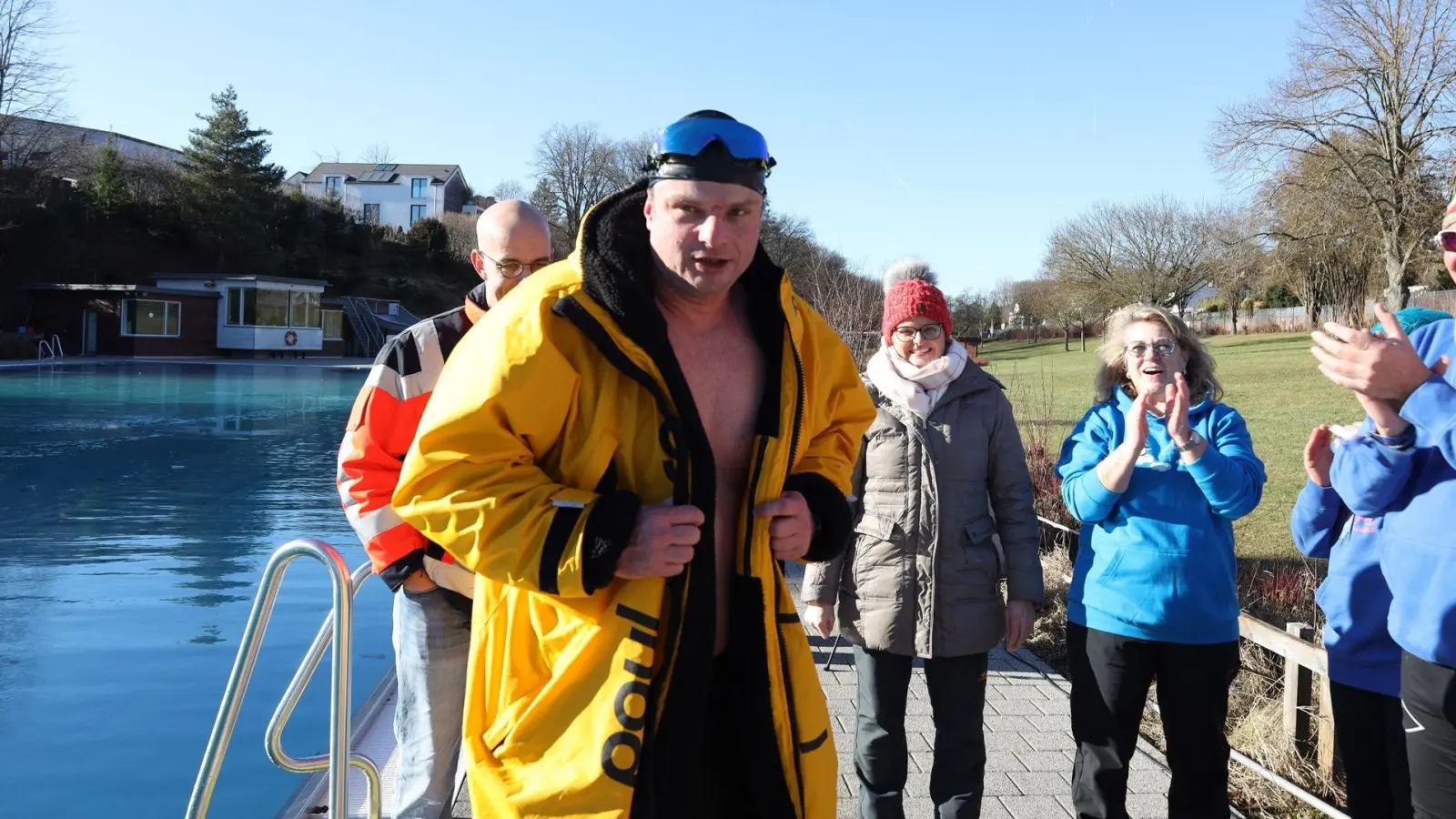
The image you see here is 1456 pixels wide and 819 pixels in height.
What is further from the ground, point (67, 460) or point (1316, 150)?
point (1316, 150)

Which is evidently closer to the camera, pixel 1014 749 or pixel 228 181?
pixel 1014 749

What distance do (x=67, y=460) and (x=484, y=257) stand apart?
46.0 ft

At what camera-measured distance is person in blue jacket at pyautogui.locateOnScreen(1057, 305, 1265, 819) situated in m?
3.07

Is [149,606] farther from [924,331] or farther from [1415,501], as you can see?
[1415,501]

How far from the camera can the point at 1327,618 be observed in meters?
3.04

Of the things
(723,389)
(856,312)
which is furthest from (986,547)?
(856,312)

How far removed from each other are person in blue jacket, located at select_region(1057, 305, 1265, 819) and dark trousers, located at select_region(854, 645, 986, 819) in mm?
333

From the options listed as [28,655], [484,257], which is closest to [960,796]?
[484,257]

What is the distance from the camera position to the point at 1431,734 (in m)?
2.25

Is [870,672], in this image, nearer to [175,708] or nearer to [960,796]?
[960,796]

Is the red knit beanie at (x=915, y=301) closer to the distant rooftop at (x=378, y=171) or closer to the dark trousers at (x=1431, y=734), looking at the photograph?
the dark trousers at (x=1431, y=734)

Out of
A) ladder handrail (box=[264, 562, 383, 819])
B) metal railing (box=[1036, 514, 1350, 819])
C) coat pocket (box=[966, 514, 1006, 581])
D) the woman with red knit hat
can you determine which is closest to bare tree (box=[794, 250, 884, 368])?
metal railing (box=[1036, 514, 1350, 819])

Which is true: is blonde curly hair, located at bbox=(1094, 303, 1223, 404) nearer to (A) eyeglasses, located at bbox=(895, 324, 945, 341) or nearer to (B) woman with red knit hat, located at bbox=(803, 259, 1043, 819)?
(B) woman with red knit hat, located at bbox=(803, 259, 1043, 819)

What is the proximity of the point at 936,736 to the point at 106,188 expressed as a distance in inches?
1979
